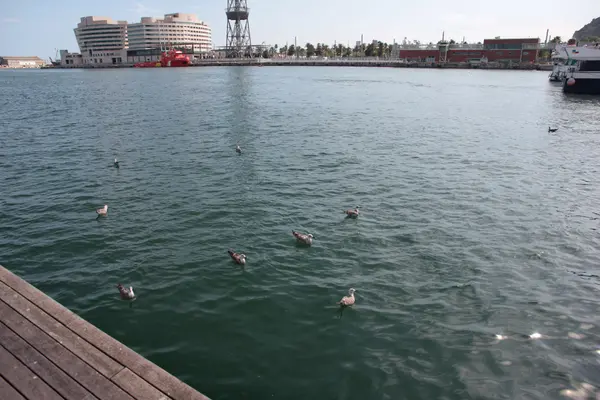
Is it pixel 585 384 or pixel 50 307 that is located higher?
pixel 50 307

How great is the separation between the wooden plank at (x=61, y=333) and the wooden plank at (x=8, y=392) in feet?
3.33

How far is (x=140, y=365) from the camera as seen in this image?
7039 mm

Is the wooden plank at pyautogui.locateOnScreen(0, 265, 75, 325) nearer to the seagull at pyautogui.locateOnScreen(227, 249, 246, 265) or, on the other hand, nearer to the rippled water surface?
the rippled water surface

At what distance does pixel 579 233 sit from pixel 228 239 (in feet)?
48.7

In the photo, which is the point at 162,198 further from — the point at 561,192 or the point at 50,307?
the point at 561,192

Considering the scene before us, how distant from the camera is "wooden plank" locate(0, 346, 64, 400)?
20.9 ft

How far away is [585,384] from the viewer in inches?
369

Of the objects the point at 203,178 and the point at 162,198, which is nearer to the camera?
the point at 162,198

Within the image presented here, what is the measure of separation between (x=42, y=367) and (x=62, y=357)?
0.32 metres

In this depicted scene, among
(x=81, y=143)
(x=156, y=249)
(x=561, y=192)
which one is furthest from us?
(x=81, y=143)

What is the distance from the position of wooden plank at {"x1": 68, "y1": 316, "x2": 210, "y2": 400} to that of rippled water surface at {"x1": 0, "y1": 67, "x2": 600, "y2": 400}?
239 centimetres

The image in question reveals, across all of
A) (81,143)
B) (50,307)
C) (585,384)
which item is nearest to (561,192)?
(585,384)

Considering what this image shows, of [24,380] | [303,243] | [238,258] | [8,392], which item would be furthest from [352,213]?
[8,392]

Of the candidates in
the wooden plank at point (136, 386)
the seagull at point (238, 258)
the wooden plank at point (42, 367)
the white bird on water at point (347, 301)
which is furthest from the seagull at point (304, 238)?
the wooden plank at point (42, 367)
